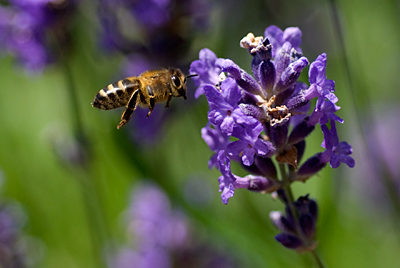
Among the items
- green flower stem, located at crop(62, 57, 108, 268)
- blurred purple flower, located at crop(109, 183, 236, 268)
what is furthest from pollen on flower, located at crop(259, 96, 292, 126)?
blurred purple flower, located at crop(109, 183, 236, 268)

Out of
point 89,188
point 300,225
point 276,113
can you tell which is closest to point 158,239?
point 89,188

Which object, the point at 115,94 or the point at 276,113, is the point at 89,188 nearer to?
the point at 115,94

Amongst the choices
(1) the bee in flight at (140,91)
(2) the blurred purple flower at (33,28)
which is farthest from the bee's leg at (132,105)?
(2) the blurred purple flower at (33,28)

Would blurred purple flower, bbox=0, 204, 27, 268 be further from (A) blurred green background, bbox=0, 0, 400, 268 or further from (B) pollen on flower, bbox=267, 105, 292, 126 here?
(B) pollen on flower, bbox=267, 105, 292, 126

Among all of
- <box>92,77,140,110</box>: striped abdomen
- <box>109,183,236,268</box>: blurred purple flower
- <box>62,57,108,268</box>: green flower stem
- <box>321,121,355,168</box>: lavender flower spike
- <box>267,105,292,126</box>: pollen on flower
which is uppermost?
<box>92,77,140,110</box>: striped abdomen

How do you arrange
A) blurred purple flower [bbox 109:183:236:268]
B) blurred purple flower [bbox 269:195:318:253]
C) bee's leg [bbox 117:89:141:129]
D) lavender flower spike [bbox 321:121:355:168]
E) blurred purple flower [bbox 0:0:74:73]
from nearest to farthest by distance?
lavender flower spike [bbox 321:121:355:168] → blurred purple flower [bbox 269:195:318:253] → bee's leg [bbox 117:89:141:129] → blurred purple flower [bbox 0:0:74:73] → blurred purple flower [bbox 109:183:236:268]

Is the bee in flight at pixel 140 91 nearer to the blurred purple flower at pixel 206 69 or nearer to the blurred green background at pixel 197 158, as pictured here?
the blurred purple flower at pixel 206 69

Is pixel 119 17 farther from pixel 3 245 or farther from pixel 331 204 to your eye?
pixel 331 204

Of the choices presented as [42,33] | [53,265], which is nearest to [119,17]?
[42,33]
